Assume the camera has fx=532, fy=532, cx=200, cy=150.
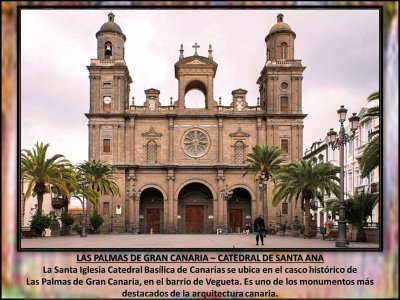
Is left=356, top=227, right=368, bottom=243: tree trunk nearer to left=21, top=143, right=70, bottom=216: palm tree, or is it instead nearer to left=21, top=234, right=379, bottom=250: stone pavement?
left=21, top=234, right=379, bottom=250: stone pavement

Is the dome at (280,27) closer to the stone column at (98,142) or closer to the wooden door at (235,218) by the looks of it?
the wooden door at (235,218)

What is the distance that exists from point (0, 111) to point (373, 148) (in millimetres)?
19644

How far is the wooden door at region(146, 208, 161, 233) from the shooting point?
5612 centimetres

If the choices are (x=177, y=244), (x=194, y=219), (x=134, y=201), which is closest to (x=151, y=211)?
(x=134, y=201)

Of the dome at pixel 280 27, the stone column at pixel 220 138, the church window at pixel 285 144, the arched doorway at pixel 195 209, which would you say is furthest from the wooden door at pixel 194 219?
the dome at pixel 280 27

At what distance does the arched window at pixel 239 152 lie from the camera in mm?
56031

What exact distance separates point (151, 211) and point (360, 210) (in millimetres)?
29987

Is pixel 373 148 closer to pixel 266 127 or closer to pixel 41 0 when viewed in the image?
pixel 41 0

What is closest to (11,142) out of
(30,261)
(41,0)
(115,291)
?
(41,0)

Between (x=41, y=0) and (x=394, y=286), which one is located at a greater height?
(x=41, y=0)

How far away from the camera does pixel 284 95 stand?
5559 centimetres

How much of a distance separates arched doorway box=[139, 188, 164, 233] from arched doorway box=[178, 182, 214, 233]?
81.7 inches

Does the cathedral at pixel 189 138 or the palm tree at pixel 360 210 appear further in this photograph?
the cathedral at pixel 189 138

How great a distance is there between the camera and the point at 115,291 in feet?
30.8
